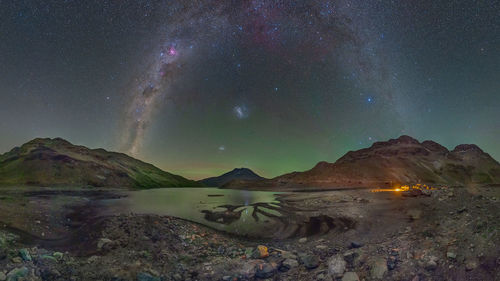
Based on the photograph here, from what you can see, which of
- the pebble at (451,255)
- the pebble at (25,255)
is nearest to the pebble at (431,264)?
the pebble at (451,255)

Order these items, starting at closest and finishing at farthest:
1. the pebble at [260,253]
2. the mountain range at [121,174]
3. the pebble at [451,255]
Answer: the pebble at [451,255], the pebble at [260,253], the mountain range at [121,174]

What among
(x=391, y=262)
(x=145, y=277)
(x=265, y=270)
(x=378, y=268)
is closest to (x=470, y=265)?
(x=391, y=262)

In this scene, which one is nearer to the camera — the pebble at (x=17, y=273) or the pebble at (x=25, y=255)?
the pebble at (x=17, y=273)

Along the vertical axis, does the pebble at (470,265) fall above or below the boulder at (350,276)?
above

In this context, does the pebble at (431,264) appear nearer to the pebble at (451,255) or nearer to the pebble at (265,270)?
the pebble at (451,255)

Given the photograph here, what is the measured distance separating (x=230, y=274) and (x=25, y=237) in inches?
404

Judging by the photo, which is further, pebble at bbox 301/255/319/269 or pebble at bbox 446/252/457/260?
pebble at bbox 301/255/319/269

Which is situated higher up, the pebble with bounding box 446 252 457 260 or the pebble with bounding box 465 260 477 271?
the pebble with bounding box 446 252 457 260

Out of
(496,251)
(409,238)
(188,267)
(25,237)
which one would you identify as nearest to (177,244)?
(188,267)

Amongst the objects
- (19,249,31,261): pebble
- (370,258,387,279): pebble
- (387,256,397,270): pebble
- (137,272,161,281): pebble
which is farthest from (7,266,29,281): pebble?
(387,256,397,270): pebble

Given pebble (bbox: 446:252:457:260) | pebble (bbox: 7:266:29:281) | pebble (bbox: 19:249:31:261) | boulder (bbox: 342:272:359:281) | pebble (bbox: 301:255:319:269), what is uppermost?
pebble (bbox: 19:249:31:261)

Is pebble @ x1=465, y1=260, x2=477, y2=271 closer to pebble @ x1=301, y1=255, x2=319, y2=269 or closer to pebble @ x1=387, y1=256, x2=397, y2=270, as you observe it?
pebble @ x1=387, y1=256, x2=397, y2=270

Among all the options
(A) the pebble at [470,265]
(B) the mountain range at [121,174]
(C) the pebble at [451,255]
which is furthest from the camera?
(B) the mountain range at [121,174]

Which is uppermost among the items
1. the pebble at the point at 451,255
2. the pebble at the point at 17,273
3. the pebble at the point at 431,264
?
the pebble at the point at 17,273
